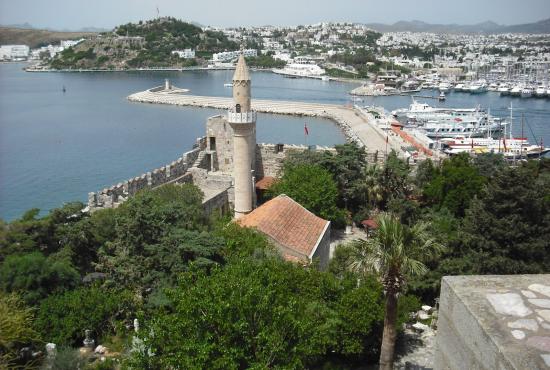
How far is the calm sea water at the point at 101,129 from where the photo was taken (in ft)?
99.8

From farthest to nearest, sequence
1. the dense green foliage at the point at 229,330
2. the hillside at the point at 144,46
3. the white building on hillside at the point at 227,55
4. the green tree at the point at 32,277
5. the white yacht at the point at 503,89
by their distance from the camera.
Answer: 1. the white building on hillside at the point at 227,55
2. the hillside at the point at 144,46
3. the white yacht at the point at 503,89
4. the green tree at the point at 32,277
5. the dense green foliage at the point at 229,330

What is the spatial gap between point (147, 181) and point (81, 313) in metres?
8.84

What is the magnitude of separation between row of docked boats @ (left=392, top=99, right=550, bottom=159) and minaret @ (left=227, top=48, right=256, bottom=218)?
81.7 feet

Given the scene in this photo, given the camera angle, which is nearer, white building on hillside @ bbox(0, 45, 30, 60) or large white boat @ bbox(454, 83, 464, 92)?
large white boat @ bbox(454, 83, 464, 92)

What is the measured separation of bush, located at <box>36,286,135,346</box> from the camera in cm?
947

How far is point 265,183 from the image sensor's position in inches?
816

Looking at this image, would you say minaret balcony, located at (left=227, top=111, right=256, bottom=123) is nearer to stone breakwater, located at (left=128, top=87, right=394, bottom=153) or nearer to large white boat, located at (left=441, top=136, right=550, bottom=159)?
stone breakwater, located at (left=128, top=87, right=394, bottom=153)

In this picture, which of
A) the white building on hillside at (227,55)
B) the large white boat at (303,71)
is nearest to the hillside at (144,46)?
the white building on hillside at (227,55)

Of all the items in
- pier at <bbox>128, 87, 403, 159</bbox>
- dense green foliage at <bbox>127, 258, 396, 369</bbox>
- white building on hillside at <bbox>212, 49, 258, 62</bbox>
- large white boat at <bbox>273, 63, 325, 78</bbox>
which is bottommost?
pier at <bbox>128, 87, 403, 159</bbox>

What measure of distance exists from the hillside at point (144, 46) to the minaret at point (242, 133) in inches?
4472

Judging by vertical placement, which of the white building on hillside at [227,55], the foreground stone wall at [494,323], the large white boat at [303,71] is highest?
the white building on hillside at [227,55]

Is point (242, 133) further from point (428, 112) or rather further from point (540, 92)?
point (540, 92)

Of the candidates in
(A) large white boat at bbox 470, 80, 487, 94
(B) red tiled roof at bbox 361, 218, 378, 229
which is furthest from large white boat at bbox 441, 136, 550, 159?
(A) large white boat at bbox 470, 80, 487, 94

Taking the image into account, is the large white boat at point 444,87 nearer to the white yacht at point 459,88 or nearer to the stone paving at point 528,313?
the white yacht at point 459,88
